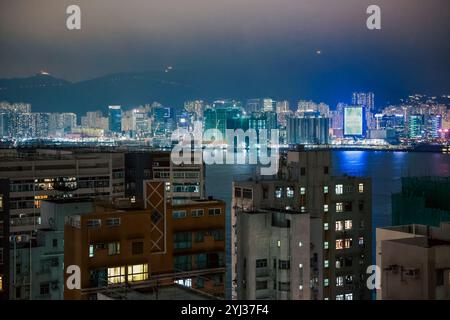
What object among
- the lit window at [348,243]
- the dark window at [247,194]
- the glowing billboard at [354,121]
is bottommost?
the lit window at [348,243]

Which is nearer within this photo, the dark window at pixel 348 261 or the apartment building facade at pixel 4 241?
the apartment building facade at pixel 4 241

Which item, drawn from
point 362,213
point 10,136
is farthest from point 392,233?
point 10,136

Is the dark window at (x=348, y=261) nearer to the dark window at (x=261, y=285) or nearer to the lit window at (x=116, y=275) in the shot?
the dark window at (x=261, y=285)

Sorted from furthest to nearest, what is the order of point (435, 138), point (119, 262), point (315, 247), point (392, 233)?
point (435, 138), point (315, 247), point (119, 262), point (392, 233)

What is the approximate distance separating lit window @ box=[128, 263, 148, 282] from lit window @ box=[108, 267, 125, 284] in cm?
5

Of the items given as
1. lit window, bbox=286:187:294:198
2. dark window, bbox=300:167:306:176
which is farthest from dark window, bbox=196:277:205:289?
dark window, bbox=300:167:306:176

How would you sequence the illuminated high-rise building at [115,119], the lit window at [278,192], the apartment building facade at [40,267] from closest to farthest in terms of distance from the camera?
the apartment building facade at [40,267], the lit window at [278,192], the illuminated high-rise building at [115,119]

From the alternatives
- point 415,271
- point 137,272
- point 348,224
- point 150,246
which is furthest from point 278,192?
point 415,271

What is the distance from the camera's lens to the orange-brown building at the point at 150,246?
12.4 feet

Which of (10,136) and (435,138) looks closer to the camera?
(10,136)

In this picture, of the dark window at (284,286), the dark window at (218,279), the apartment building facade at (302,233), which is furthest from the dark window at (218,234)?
the dark window at (284,286)

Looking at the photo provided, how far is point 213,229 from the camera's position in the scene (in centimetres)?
441
